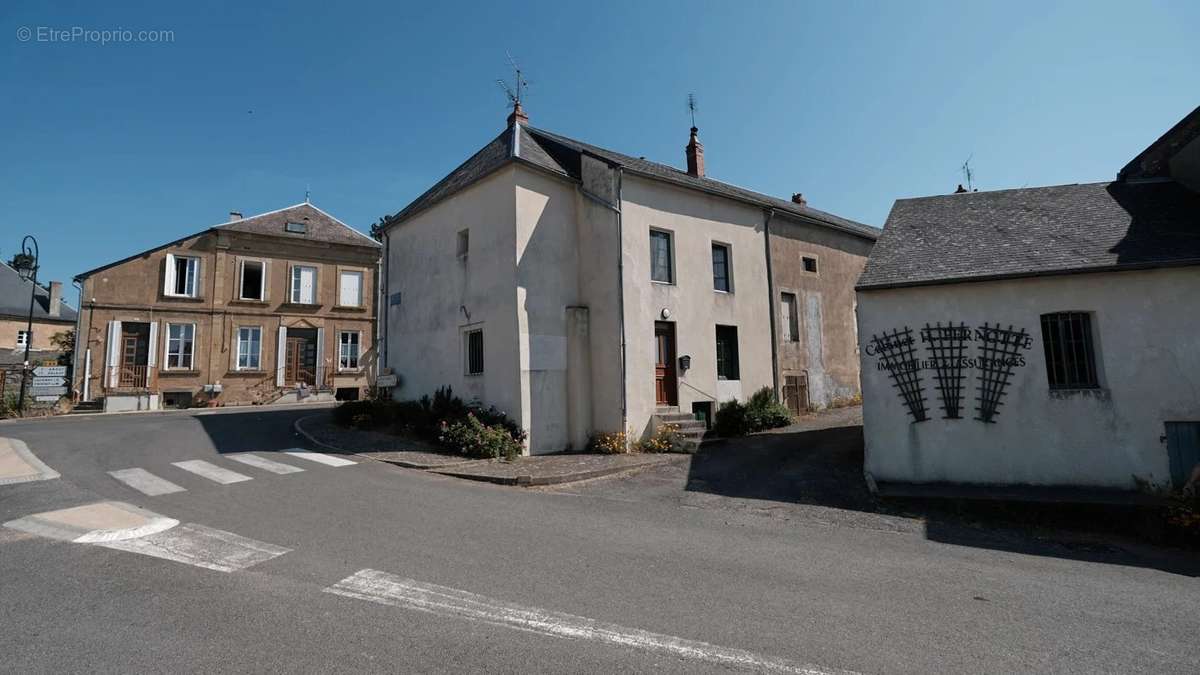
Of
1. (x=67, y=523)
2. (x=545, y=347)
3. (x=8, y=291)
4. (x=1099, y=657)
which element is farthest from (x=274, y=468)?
(x=8, y=291)

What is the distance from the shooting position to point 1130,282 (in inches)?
359

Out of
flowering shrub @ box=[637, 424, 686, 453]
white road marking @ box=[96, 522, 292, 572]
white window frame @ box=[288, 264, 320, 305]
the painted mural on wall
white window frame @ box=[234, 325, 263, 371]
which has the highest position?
white window frame @ box=[288, 264, 320, 305]

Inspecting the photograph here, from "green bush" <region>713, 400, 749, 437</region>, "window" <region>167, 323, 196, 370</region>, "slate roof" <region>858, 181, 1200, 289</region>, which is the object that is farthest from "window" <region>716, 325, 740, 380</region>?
"window" <region>167, 323, 196, 370</region>

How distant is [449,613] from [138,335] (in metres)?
25.7

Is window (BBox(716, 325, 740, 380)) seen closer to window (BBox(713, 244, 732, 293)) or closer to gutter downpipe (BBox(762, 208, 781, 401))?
window (BBox(713, 244, 732, 293))

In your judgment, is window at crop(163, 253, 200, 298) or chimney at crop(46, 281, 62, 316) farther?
chimney at crop(46, 281, 62, 316)

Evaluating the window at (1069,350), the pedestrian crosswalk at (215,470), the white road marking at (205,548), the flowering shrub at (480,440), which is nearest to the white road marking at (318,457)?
the pedestrian crosswalk at (215,470)

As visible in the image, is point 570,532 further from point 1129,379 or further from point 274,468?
point 1129,379

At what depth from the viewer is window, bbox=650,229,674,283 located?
46.4 ft

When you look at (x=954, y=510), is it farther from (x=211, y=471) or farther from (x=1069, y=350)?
(x=211, y=471)

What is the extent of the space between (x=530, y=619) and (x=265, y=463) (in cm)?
826

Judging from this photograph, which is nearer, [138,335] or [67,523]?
[67,523]

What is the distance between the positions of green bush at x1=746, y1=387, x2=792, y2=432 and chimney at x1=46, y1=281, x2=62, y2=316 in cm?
4172

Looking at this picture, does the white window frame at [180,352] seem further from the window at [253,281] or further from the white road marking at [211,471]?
the white road marking at [211,471]
